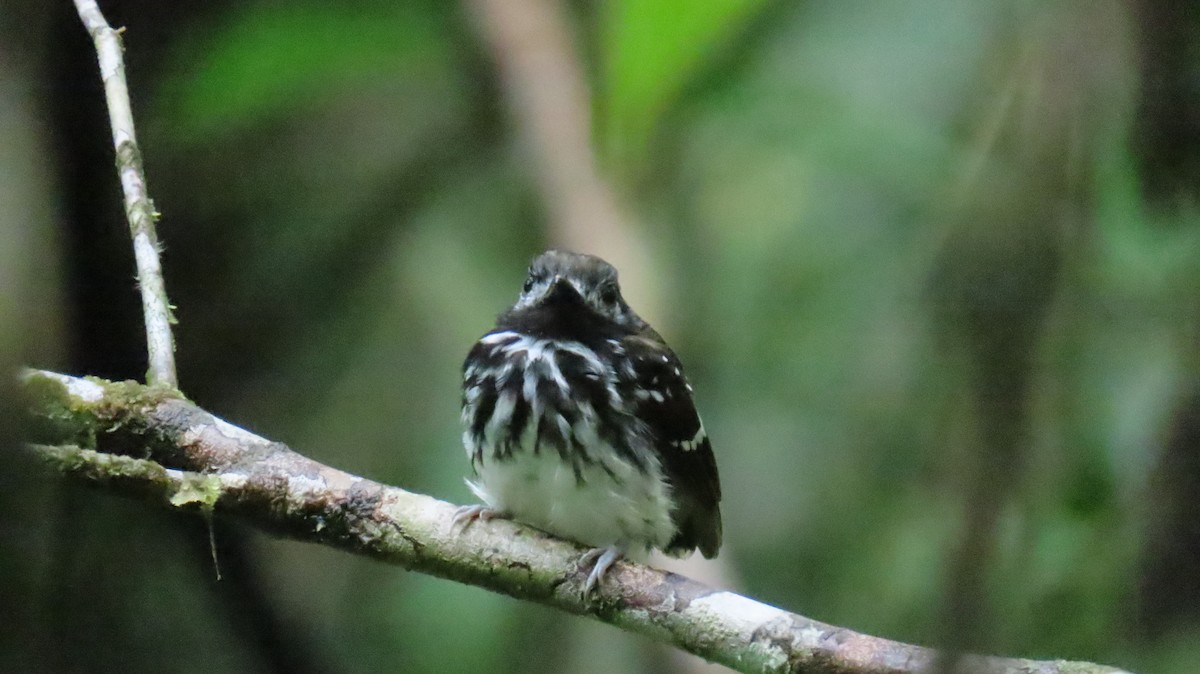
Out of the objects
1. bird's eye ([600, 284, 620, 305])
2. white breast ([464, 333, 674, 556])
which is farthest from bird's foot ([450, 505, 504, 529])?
bird's eye ([600, 284, 620, 305])

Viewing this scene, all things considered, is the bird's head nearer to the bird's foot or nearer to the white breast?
the white breast

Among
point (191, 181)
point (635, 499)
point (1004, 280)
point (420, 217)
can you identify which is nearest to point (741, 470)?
point (420, 217)

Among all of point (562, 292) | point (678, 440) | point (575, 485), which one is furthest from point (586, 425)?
point (562, 292)

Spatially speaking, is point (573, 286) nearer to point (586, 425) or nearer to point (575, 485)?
point (586, 425)

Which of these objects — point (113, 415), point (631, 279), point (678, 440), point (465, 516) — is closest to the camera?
point (113, 415)

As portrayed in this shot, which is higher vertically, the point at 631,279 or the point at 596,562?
the point at 631,279

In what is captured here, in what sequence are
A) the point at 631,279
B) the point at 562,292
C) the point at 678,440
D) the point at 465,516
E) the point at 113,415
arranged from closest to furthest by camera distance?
the point at 113,415 → the point at 465,516 → the point at 678,440 → the point at 562,292 → the point at 631,279

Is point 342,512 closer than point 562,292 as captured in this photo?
Yes
